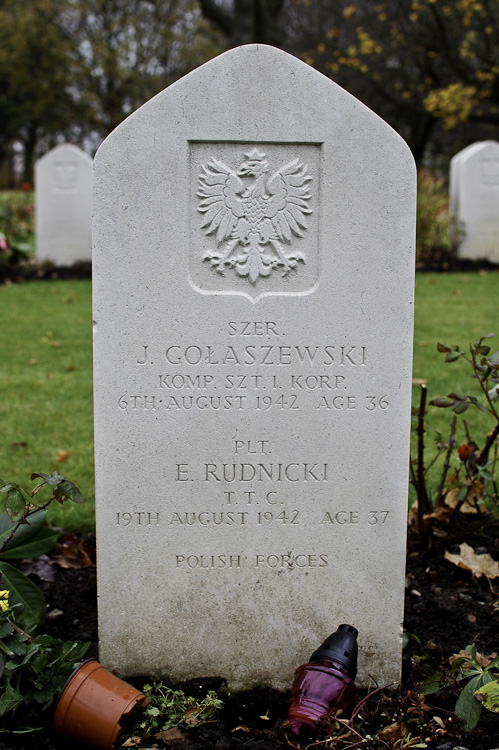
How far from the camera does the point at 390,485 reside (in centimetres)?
251

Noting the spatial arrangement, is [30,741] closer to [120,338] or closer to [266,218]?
[120,338]

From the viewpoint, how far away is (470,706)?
2.11 meters

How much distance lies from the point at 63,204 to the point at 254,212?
9937 mm

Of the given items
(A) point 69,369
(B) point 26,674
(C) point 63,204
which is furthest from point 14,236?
(B) point 26,674

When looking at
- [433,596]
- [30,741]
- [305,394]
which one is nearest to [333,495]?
[305,394]

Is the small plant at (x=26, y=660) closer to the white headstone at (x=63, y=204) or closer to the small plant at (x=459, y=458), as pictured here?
the small plant at (x=459, y=458)

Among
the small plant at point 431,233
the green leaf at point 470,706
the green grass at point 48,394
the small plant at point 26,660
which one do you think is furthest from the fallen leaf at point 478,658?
the small plant at point 431,233

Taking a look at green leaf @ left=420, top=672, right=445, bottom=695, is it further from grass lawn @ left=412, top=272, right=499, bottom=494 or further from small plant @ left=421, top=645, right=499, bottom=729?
grass lawn @ left=412, top=272, right=499, bottom=494

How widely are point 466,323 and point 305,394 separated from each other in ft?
17.7

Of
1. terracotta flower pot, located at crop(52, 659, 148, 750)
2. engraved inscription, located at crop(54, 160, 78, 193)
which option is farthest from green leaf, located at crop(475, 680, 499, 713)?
engraved inscription, located at crop(54, 160, 78, 193)

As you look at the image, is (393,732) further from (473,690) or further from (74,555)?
(74,555)

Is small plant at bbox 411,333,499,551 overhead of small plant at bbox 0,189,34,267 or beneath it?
beneath

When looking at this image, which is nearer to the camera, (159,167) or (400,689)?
(159,167)

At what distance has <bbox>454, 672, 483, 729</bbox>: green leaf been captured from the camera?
210 cm
